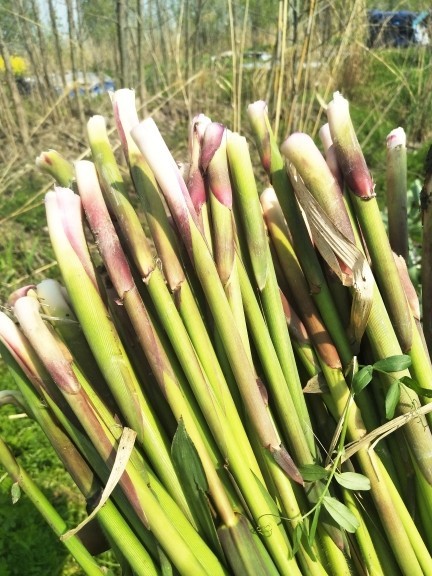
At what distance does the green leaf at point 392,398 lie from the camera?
0.50 m

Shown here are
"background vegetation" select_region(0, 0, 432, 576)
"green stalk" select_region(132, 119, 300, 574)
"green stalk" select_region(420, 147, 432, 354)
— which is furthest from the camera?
"background vegetation" select_region(0, 0, 432, 576)

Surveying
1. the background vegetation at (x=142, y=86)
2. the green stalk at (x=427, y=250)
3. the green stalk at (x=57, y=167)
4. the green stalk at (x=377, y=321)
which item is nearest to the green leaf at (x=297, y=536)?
the green stalk at (x=377, y=321)

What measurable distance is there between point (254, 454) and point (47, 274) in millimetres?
2527

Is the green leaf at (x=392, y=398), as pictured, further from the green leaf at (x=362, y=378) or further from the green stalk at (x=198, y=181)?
the green stalk at (x=198, y=181)

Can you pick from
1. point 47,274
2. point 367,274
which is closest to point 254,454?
point 367,274

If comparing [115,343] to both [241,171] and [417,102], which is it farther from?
[417,102]

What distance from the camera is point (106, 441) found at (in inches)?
19.4

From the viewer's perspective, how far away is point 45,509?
552mm

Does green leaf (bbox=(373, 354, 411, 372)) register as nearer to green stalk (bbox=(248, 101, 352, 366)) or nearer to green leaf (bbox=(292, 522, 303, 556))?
green stalk (bbox=(248, 101, 352, 366))

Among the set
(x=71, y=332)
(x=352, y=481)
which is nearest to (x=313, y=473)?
(x=352, y=481)

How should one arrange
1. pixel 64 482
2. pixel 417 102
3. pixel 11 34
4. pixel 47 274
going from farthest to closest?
pixel 417 102 < pixel 11 34 < pixel 47 274 < pixel 64 482

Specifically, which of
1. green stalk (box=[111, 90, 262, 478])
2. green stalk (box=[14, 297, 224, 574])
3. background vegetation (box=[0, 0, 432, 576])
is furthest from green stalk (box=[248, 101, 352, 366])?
background vegetation (box=[0, 0, 432, 576])

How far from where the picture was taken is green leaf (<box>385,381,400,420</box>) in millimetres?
502

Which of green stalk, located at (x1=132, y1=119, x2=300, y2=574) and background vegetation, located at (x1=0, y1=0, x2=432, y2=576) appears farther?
background vegetation, located at (x1=0, y1=0, x2=432, y2=576)
